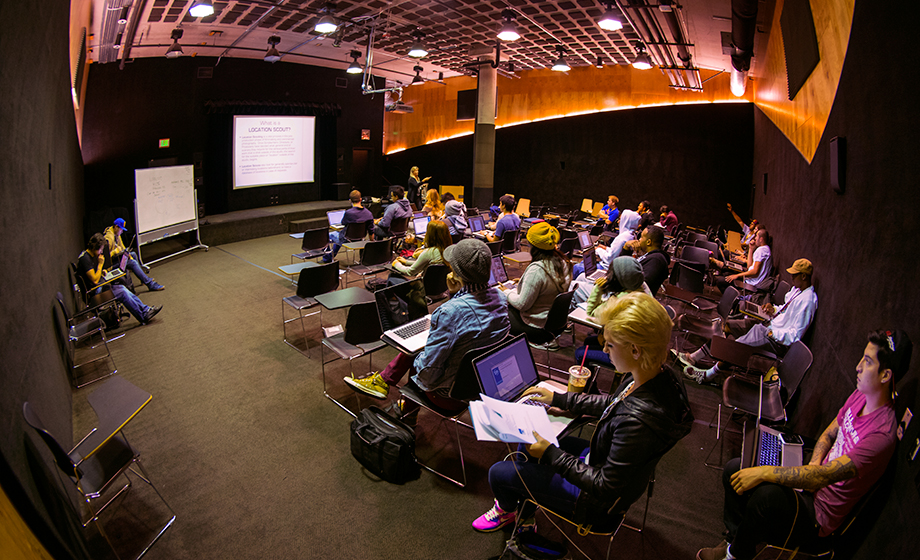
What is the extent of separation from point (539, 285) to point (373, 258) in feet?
9.91

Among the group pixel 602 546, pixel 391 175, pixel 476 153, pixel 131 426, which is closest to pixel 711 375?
pixel 602 546

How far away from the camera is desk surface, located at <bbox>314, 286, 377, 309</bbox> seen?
4.33 m

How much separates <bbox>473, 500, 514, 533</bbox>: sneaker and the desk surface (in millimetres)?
2253

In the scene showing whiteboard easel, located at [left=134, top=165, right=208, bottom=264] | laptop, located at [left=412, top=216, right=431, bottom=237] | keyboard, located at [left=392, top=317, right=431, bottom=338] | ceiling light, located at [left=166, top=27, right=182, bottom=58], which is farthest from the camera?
ceiling light, located at [left=166, top=27, right=182, bottom=58]

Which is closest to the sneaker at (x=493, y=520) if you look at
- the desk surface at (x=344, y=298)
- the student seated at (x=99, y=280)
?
the desk surface at (x=344, y=298)

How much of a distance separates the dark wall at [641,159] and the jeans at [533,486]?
41.7 ft

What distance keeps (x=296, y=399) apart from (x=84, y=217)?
20.6 ft

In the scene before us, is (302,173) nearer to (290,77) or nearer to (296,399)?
(290,77)

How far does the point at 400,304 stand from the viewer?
151 inches

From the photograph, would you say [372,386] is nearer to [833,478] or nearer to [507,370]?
[507,370]

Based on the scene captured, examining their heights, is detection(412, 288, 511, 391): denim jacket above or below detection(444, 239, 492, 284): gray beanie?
below

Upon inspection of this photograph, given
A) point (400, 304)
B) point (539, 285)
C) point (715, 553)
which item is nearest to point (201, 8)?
point (400, 304)

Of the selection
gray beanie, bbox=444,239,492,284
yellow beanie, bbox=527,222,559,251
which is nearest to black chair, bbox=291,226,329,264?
yellow beanie, bbox=527,222,559,251

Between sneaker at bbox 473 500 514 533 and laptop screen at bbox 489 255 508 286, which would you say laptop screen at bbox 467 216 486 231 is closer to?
laptop screen at bbox 489 255 508 286
